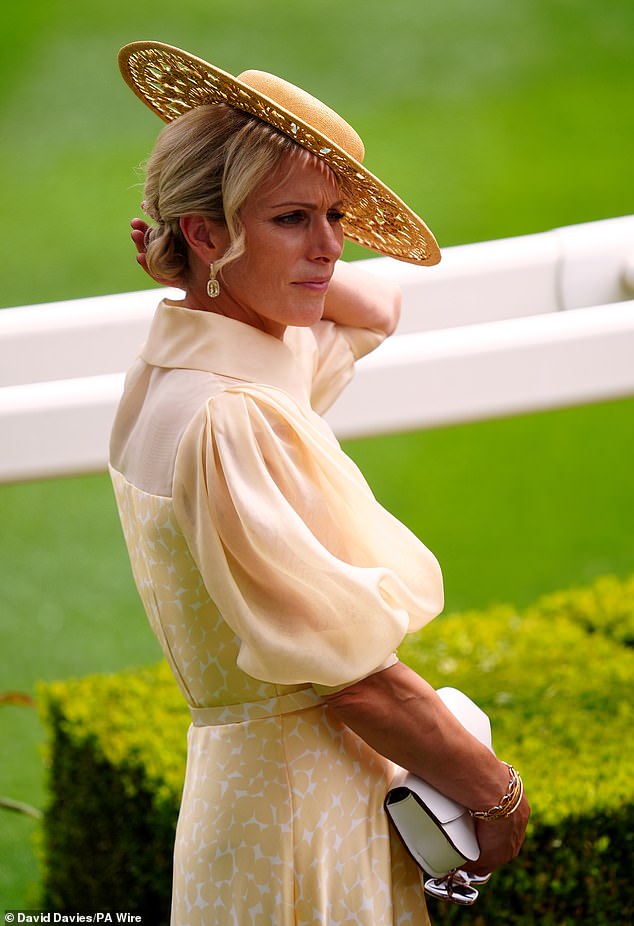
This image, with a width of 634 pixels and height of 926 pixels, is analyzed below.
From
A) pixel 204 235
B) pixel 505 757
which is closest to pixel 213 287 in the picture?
pixel 204 235

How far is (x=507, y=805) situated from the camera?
5.91ft

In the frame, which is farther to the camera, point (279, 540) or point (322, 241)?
point (322, 241)

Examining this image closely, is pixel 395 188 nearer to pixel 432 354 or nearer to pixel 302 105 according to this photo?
pixel 432 354

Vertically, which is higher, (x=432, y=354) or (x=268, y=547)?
(x=432, y=354)

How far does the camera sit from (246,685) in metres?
1.78

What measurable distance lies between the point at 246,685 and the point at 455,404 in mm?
906

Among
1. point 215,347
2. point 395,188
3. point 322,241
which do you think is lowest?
point 215,347

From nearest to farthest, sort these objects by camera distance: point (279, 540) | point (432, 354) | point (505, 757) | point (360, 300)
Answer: point (279, 540) → point (360, 300) → point (432, 354) → point (505, 757)

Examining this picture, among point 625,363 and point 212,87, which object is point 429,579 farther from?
point 625,363

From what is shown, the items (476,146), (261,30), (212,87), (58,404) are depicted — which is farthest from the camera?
(261,30)

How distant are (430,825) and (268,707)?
0.25m

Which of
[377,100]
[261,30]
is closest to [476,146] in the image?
[377,100]

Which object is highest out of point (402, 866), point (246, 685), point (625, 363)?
point (625, 363)

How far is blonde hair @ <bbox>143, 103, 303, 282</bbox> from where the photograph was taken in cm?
164
